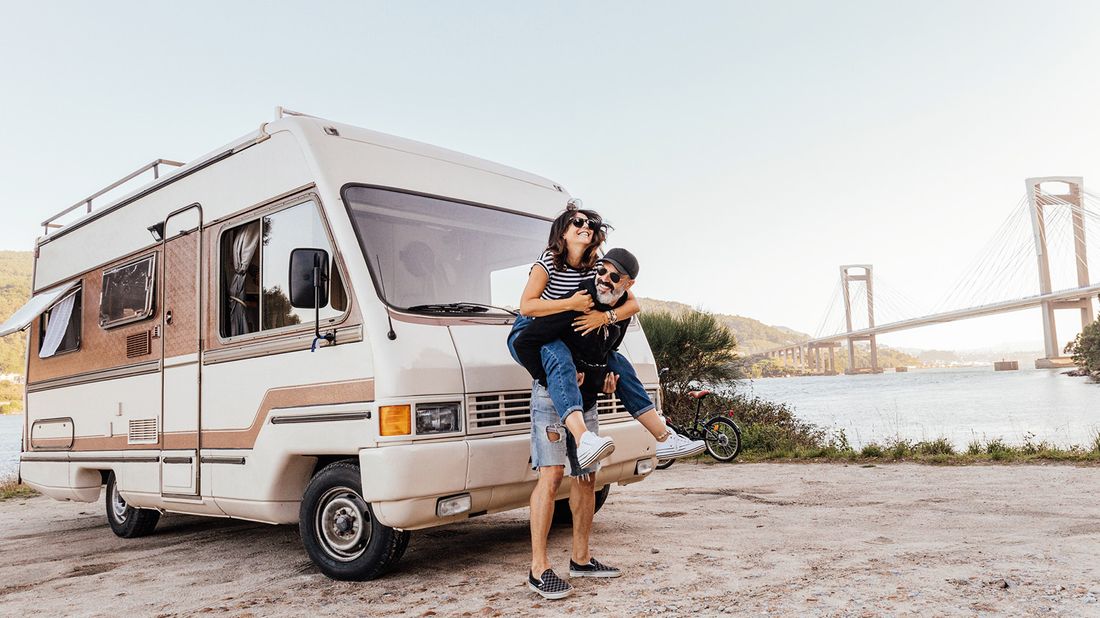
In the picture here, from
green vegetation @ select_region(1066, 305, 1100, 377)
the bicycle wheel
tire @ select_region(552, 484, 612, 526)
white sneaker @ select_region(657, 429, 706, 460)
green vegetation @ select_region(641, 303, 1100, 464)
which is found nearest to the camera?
white sneaker @ select_region(657, 429, 706, 460)

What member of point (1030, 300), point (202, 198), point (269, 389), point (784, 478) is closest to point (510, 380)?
point (269, 389)

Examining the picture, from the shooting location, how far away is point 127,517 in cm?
666

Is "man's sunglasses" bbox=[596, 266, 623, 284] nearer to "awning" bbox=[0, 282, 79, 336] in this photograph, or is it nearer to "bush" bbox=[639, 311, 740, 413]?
"awning" bbox=[0, 282, 79, 336]

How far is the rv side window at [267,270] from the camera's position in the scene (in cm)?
467

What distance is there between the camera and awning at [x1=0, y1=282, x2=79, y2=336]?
6.93 metres

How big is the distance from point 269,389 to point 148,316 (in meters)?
1.68

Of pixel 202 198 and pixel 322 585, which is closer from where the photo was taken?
pixel 322 585

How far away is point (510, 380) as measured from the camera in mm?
4574

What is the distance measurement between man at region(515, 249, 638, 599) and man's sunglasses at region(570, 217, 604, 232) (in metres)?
0.17

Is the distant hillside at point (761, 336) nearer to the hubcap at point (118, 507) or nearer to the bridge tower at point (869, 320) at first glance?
the bridge tower at point (869, 320)

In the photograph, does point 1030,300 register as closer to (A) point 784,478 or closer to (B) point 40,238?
(A) point 784,478

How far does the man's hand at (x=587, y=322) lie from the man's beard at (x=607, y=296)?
0.07 meters

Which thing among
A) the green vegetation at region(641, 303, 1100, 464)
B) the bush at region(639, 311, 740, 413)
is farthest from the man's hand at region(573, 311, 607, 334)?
the bush at region(639, 311, 740, 413)

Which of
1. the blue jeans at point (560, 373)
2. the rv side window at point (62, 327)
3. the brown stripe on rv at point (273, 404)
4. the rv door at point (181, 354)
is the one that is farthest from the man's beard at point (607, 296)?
the rv side window at point (62, 327)
